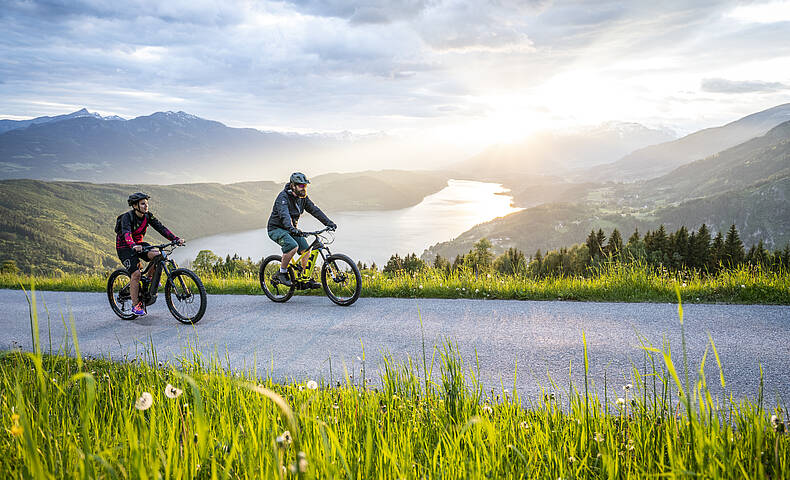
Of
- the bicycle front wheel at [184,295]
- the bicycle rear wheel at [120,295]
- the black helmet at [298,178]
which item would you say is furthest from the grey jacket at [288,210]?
the bicycle rear wheel at [120,295]

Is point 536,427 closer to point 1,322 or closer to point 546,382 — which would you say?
point 546,382

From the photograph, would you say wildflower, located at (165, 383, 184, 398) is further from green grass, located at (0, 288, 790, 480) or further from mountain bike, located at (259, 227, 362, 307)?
mountain bike, located at (259, 227, 362, 307)

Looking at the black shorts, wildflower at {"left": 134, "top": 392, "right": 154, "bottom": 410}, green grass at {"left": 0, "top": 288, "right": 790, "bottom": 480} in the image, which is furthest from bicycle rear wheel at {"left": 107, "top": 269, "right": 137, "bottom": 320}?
wildflower at {"left": 134, "top": 392, "right": 154, "bottom": 410}

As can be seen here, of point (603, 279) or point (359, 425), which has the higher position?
point (603, 279)

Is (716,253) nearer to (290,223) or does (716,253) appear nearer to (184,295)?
(290,223)

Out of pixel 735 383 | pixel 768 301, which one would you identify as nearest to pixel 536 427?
pixel 735 383

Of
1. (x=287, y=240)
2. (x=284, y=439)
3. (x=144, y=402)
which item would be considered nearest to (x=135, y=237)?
(x=287, y=240)

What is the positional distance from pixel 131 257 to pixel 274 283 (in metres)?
2.57

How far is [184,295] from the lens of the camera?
26.2 feet

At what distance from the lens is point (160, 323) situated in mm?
8031

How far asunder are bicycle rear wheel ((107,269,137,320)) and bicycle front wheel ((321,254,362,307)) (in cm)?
349

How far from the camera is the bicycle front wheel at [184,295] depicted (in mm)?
7887

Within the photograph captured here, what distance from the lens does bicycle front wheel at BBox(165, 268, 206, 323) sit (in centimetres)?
789

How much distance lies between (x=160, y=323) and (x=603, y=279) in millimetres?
7884
